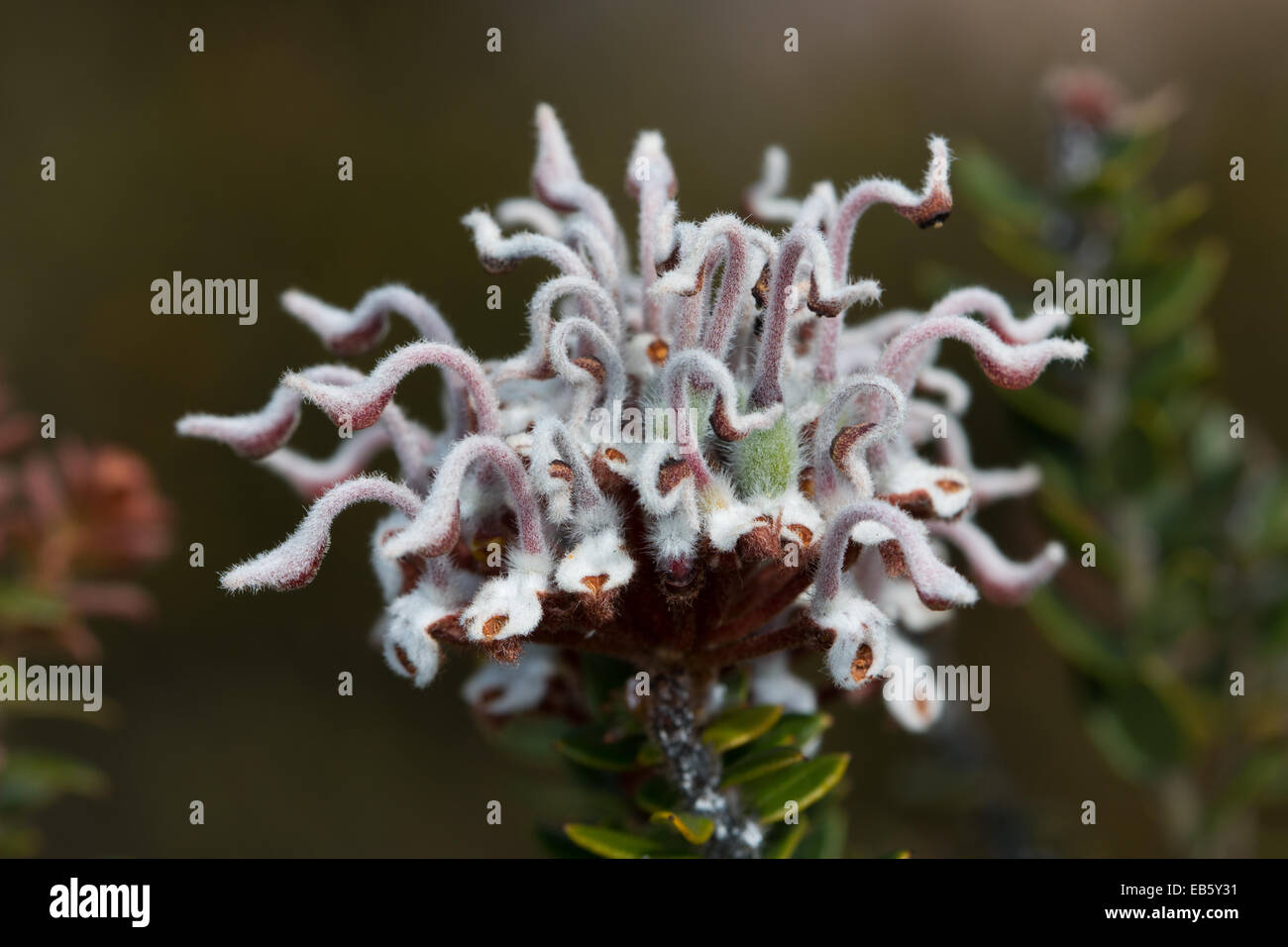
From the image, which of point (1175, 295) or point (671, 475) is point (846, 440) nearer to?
point (671, 475)

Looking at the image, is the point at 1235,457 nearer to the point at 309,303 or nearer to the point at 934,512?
the point at 934,512

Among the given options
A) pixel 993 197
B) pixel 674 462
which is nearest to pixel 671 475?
pixel 674 462

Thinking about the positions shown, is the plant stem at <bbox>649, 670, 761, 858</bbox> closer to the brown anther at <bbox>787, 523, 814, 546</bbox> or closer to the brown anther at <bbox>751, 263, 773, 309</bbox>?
the brown anther at <bbox>787, 523, 814, 546</bbox>

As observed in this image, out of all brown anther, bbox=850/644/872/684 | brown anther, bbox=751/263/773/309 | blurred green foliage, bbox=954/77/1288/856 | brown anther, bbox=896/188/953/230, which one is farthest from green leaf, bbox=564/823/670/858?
blurred green foliage, bbox=954/77/1288/856

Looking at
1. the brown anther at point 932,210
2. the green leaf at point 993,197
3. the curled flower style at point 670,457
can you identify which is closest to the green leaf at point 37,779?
the curled flower style at point 670,457

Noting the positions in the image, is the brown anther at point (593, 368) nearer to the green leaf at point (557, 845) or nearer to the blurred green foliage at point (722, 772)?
the blurred green foliage at point (722, 772)

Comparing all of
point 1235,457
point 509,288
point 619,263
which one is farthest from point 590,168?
point 619,263
